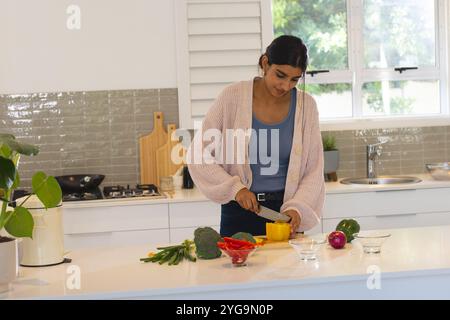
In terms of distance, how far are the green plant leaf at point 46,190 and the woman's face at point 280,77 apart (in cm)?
113

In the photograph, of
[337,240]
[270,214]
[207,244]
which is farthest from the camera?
Result: [270,214]

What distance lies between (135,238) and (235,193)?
4.30 feet

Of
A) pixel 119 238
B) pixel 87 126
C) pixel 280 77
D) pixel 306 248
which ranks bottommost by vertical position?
pixel 119 238

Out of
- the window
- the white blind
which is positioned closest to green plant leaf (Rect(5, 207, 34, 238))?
the white blind

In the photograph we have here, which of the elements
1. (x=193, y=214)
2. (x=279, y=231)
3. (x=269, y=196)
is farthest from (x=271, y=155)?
(x=193, y=214)

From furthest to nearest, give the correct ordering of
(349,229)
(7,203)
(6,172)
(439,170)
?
(439,170), (349,229), (7,203), (6,172)

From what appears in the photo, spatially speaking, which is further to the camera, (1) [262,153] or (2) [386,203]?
(2) [386,203]

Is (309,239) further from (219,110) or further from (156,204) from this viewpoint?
(156,204)

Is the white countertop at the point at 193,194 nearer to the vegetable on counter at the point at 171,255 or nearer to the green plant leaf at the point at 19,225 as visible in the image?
the vegetable on counter at the point at 171,255

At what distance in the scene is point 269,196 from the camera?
3332mm

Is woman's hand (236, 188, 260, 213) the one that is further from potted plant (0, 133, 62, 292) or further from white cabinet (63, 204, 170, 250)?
white cabinet (63, 204, 170, 250)

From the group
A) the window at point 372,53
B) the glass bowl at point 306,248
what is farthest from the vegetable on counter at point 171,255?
the window at point 372,53

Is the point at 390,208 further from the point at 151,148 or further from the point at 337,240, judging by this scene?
the point at 337,240

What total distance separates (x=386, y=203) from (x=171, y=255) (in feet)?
7.11
